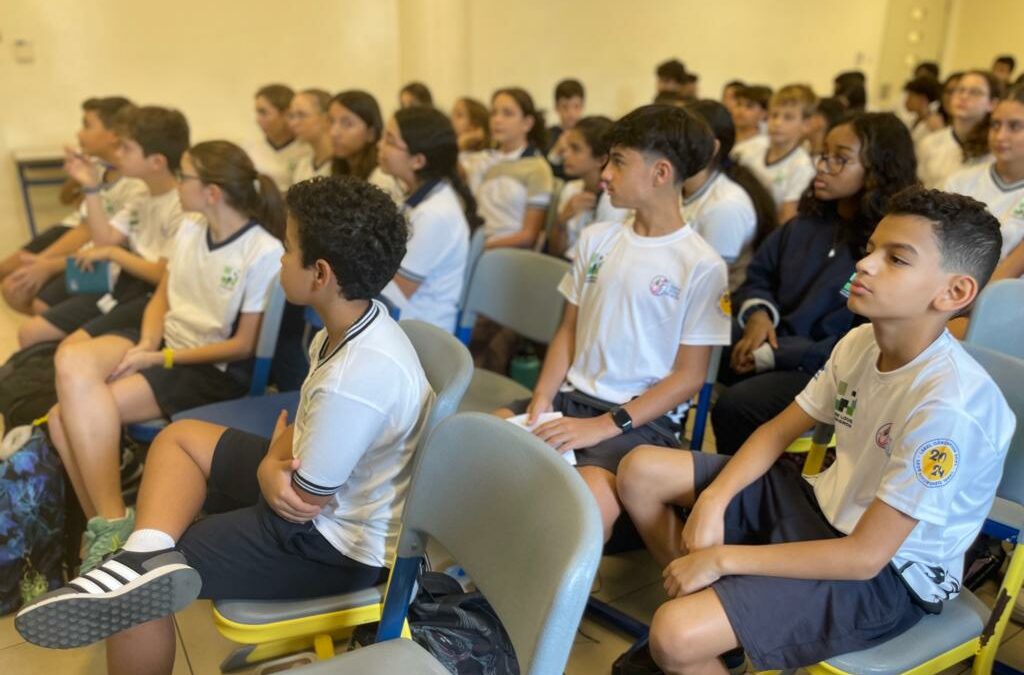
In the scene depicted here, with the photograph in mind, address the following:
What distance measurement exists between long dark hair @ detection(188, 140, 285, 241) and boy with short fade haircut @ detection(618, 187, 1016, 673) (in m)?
1.49

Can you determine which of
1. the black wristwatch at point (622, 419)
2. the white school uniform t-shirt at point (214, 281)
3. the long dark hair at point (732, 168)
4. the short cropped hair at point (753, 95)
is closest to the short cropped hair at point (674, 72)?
the short cropped hair at point (753, 95)

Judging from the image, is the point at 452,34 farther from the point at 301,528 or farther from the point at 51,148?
the point at 301,528

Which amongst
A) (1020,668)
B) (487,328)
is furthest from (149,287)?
(1020,668)

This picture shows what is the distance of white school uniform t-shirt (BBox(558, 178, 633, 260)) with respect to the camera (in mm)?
2781

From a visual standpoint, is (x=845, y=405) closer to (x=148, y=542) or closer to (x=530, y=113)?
(x=148, y=542)

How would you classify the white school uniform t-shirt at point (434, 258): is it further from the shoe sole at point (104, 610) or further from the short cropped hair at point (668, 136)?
the shoe sole at point (104, 610)

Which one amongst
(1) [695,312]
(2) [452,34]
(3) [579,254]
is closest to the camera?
(1) [695,312]

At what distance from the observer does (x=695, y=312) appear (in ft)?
5.66

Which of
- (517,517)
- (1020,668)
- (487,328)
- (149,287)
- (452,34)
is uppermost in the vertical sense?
(452,34)

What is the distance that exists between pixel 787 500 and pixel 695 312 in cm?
50

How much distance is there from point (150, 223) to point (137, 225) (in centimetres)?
9

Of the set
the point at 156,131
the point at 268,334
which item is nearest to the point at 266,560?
the point at 268,334

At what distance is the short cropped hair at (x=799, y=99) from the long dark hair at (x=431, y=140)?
1878mm

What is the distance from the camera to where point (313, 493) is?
1.24m
